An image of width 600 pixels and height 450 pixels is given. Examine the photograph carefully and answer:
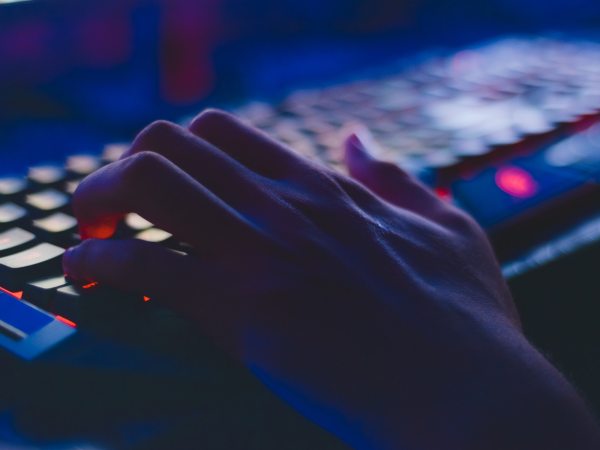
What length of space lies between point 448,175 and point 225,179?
0.78ft

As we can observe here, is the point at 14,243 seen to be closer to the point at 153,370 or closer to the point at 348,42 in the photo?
the point at 153,370

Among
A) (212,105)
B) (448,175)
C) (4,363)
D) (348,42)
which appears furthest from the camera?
(348,42)

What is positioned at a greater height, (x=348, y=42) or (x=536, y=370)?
(x=348, y=42)

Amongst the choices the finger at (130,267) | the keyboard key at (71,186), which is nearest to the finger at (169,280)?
the finger at (130,267)

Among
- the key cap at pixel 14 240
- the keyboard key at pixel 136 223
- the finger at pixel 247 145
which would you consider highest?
the finger at pixel 247 145

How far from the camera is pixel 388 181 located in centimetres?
59

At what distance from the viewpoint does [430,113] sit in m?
0.78

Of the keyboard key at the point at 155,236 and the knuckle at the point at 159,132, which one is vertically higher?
the knuckle at the point at 159,132

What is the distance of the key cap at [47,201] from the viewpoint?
51cm

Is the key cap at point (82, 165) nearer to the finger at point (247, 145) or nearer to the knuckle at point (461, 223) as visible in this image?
the finger at point (247, 145)

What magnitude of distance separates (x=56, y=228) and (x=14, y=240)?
32mm

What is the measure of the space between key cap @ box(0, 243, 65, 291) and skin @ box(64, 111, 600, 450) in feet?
0.05

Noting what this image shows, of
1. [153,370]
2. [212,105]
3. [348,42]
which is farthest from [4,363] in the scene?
[348,42]

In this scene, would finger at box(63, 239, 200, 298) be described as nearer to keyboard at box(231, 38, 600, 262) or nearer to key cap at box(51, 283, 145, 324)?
key cap at box(51, 283, 145, 324)
